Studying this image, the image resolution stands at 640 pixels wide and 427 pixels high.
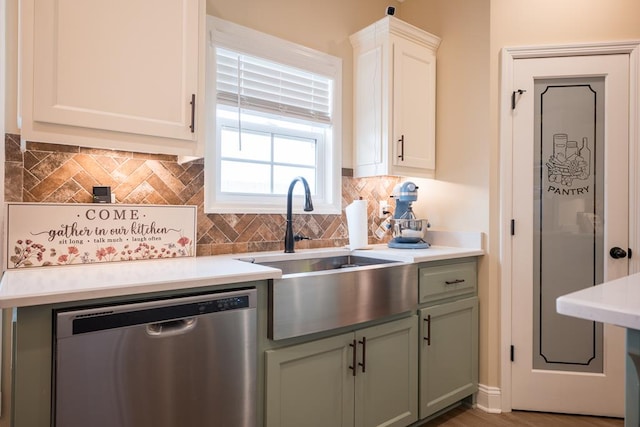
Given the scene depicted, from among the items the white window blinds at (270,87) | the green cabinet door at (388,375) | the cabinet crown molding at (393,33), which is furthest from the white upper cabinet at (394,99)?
the green cabinet door at (388,375)

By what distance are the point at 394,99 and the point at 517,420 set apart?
81.7 inches

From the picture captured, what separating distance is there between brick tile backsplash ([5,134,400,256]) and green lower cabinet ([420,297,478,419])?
813mm

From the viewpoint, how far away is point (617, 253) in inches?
89.5

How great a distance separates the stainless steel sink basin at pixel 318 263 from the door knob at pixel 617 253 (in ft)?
4.36

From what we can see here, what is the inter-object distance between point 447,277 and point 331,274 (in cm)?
93

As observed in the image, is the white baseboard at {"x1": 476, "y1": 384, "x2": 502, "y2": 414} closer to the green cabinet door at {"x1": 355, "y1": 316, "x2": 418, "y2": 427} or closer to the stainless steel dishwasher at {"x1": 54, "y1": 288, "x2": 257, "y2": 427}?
the green cabinet door at {"x1": 355, "y1": 316, "x2": 418, "y2": 427}

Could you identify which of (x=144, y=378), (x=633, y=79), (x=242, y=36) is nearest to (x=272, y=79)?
(x=242, y=36)

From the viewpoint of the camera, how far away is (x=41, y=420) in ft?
3.55

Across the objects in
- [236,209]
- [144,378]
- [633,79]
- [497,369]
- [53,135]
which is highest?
[633,79]

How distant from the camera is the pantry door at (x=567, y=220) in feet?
7.55

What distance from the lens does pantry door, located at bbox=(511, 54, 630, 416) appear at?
230 centimetres

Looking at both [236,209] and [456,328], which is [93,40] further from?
[456,328]

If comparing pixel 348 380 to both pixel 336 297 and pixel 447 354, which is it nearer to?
pixel 336 297

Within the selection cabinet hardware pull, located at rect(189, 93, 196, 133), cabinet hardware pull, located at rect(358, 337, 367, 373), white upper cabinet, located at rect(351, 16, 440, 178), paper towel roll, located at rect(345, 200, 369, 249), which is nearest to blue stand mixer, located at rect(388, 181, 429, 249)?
white upper cabinet, located at rect(351, 16, 440, 178)
